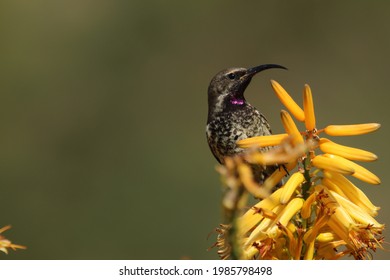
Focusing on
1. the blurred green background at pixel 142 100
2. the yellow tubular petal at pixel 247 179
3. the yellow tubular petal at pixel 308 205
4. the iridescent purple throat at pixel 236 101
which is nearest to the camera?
the yellow tubular petal at pixel 247 179

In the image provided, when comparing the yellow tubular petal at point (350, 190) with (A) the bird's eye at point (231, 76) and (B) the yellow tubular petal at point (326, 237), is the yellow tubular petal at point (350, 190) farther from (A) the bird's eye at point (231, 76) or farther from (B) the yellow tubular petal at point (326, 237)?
(A) the bird's eye at point (231, 76)

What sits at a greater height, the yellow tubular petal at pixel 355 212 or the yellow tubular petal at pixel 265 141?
the yellow tubular petal at pixel 265 141

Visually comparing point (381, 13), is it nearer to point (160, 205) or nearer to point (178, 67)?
point (178, 67)

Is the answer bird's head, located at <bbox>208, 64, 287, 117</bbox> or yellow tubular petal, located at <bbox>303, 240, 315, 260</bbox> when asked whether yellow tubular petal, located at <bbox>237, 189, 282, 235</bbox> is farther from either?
bird's head, located at <bbox>208, 64, 287, 117</bbox>

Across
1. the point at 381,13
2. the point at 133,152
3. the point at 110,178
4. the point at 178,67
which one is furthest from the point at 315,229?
the point at 381,13

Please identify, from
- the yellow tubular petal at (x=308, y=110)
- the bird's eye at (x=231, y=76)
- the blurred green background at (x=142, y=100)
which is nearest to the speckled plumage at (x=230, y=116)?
the bird's eye at (x=231, y=76)
